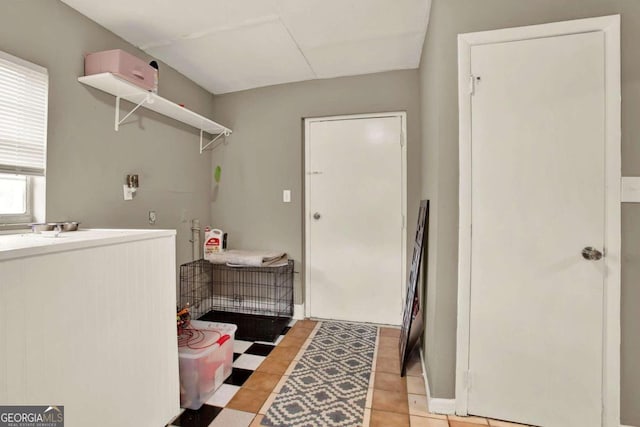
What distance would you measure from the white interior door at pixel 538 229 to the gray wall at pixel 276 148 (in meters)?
1.10

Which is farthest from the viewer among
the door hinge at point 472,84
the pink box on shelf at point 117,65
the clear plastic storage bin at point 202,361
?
the pink box on shelf at point 117,65

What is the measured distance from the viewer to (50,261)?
981 mm

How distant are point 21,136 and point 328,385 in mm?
2074

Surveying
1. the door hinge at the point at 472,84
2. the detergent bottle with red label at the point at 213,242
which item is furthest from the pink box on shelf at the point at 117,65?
the door hinge at the point at 472,84

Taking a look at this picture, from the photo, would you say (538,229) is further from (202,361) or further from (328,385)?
(202,361)

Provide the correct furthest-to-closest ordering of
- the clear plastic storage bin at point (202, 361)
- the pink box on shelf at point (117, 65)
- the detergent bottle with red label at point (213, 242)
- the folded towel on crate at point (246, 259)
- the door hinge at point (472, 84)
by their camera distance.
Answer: the detergent bottle with red label at point (213, 242), the folded towel on crate at point (246, 259), the pink box on shelf at point (117, 65), the clear plastic storage bin at point (202, 361), the door hinge at point (472, 84)

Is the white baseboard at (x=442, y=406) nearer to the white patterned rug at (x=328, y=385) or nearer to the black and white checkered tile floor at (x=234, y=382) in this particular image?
the white patterned rug at (x=328, y=385)

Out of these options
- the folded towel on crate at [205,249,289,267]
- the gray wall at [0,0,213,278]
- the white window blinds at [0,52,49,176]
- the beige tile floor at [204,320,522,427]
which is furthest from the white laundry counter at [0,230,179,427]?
the folded towel on crate at [205,249,289,267]

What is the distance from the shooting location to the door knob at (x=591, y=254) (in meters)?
1.37

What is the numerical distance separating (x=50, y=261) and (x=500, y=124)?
191 centimetres

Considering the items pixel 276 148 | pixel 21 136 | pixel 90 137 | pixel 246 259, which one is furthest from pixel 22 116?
pixel 276 148

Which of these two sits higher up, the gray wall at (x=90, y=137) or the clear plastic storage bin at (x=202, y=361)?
the gray wall at (x=90, y=137)

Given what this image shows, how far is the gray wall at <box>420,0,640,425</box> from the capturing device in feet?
4.48

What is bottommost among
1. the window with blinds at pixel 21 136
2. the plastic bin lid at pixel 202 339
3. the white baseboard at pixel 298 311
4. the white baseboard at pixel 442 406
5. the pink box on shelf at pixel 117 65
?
the white baseboard at pixel 442 406
